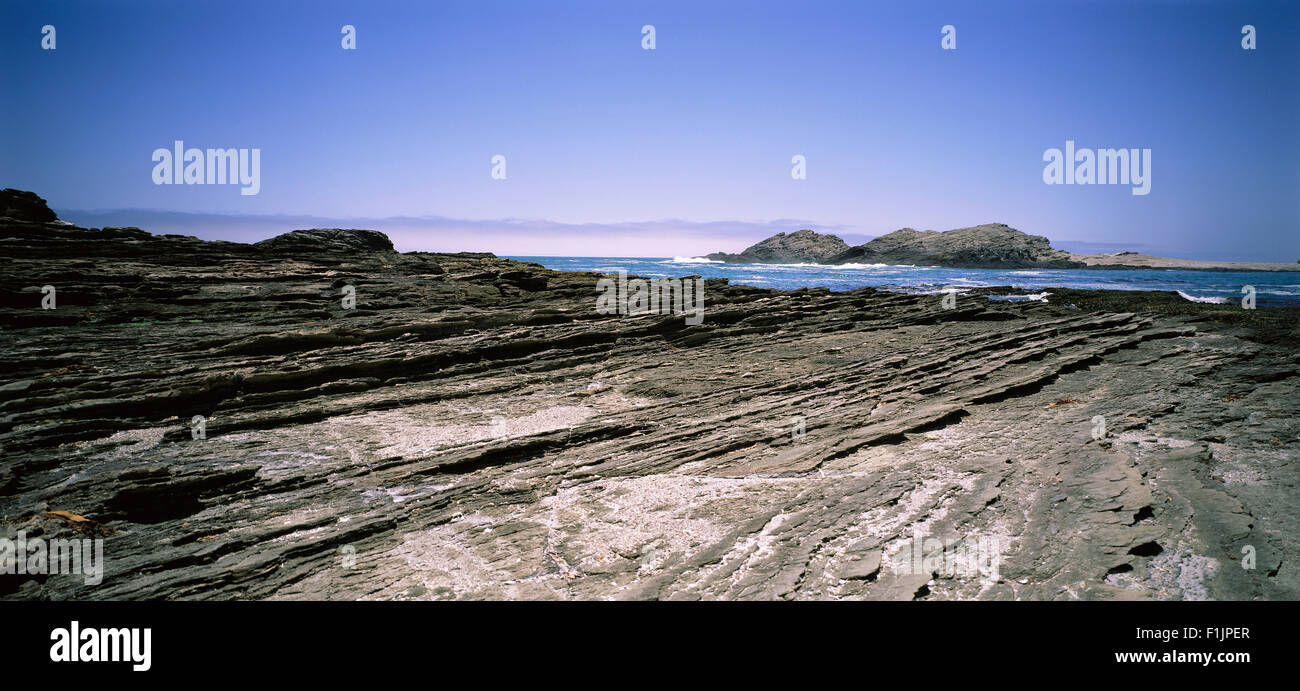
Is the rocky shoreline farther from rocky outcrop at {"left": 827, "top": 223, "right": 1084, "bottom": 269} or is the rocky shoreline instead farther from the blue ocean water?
rocky outcrop at {"left": 827, "top": 223, "right": 1084, "bottom": 269}

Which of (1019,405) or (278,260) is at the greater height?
(278,260)

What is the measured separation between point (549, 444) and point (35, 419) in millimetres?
9554

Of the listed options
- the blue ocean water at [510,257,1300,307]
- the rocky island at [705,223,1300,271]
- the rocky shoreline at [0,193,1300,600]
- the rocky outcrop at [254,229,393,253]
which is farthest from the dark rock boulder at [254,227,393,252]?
the rocky island at [705,223,1300,271]

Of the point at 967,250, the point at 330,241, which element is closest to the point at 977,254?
the point at 967,250

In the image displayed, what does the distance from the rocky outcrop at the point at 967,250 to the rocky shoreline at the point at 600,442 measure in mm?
95871

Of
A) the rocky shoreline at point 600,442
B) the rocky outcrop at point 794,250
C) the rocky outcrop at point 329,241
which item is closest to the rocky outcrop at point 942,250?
the rocky outcrop at point 794,250

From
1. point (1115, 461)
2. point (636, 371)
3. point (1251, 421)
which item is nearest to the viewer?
point (1115, 461)

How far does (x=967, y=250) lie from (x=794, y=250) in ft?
139

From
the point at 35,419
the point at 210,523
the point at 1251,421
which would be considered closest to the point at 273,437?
the point at 210,523

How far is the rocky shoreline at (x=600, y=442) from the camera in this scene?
565 centimetres

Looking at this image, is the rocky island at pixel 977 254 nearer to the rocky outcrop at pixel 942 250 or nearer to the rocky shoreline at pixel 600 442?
the rocky outcrop at pixel 942 250

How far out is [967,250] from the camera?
348ft
